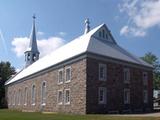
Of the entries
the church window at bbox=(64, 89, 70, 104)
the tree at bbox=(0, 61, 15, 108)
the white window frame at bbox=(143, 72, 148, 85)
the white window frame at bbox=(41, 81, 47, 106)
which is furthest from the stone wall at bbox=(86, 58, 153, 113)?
the tree at bbox=(0, 61, 15, 108)

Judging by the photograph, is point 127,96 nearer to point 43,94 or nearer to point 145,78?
point 145,78

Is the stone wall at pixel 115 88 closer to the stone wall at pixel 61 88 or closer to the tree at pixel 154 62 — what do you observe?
the stone wall at pixel 61 88

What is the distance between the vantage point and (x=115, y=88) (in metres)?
40.9

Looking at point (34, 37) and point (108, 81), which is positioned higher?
point (34, 37)

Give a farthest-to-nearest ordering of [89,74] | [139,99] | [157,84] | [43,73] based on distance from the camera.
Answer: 1. [157,84]
2. [43,73]
3. [139,99]
4. [89,74]

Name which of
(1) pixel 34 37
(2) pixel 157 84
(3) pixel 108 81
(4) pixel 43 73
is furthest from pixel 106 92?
(2) pixel 157 84

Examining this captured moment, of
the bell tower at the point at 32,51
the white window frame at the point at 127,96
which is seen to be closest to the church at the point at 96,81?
the white window frame at the point at 127,96

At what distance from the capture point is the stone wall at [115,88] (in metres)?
37.9

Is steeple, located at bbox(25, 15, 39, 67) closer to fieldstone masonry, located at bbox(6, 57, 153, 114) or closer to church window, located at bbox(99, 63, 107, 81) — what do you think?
fieldstone masonry, located at bbox(6, 57, 153, 114)

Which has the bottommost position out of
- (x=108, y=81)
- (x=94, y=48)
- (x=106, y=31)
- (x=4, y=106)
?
(x=4, y=106)

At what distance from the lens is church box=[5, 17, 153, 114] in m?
38.2

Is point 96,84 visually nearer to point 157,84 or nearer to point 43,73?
point 43,73

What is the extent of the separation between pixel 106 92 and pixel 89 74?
3373mm

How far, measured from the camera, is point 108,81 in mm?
40062
